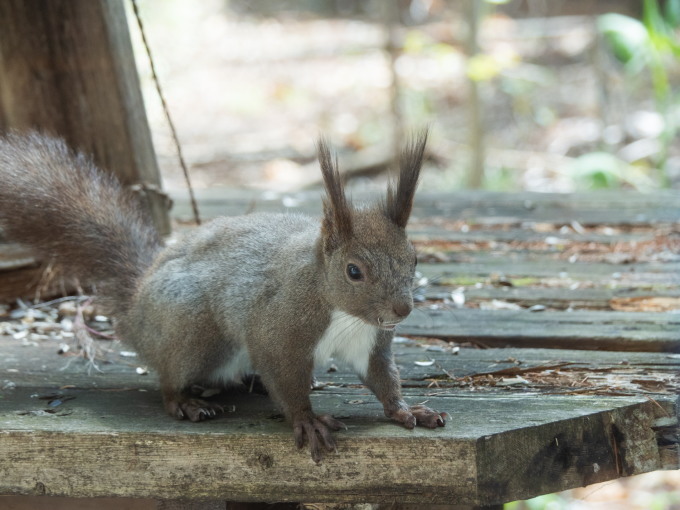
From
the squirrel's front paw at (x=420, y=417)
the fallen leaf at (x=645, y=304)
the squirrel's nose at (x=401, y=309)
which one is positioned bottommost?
the fallen leaf at (x=645, y=304)

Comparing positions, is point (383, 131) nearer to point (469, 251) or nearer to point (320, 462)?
point (469, 251)

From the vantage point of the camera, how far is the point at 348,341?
→ 2.38 metres

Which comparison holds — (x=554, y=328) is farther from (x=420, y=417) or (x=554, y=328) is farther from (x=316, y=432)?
(x=316, y=432)

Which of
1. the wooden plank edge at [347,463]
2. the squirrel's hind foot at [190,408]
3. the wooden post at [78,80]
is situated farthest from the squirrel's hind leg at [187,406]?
the wooden post at [78,80]

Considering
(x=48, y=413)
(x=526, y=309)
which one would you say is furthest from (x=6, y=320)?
(x=526, y=309)

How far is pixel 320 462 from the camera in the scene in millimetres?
2164

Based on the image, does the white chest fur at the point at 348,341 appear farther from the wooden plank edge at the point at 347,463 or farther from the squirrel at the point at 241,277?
the wooden plank edge at the point at 347,463

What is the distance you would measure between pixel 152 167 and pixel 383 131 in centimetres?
664

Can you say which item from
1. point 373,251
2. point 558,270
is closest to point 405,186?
point 373,251

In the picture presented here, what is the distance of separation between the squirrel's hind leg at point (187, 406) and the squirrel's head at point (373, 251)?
441 millimetres

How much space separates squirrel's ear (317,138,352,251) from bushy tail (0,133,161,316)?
2.70 feet

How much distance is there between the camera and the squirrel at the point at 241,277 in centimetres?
225

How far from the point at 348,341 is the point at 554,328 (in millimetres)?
964

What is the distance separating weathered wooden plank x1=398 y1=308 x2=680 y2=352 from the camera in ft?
9.57
